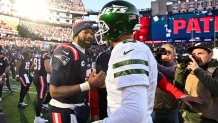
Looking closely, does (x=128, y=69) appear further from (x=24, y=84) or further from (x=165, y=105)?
(x=24, y=84)

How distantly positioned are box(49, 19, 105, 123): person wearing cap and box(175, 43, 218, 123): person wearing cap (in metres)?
1.25

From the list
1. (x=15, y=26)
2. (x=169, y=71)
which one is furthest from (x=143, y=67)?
(x=15, y=26)

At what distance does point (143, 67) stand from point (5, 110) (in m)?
8.07

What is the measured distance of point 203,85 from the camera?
3.78 meters

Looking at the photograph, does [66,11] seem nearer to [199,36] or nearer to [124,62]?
[199,36]

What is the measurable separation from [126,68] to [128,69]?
1 centimetres

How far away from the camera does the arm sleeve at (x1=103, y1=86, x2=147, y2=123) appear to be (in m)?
1.72

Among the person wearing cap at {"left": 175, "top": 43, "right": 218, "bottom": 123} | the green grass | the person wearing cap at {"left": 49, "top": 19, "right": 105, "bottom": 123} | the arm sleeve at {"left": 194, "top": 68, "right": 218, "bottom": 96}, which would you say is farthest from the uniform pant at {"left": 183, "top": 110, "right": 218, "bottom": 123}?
Result: the green grass

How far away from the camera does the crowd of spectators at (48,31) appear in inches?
2606

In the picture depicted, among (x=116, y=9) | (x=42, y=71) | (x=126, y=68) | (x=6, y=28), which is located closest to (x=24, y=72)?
(x=42, y=71)

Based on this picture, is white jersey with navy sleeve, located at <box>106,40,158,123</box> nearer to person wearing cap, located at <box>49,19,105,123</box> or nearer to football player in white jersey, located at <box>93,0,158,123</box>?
football player in white jersey, located at <box>93,0,158,123</box>

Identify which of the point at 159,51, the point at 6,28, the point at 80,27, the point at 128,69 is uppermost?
the point at 80,27

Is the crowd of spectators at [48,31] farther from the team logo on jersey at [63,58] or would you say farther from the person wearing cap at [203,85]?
the team logo on jersey at [63,58]

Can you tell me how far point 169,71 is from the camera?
4906 mm
